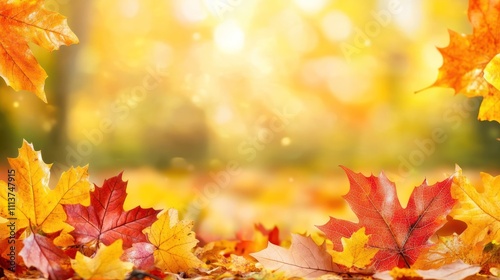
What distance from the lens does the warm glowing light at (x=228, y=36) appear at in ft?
9.75

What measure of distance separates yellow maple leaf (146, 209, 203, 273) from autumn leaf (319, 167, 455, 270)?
0.59 ft

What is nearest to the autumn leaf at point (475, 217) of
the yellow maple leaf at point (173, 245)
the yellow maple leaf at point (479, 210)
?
the yellow maple leaf at point (479, 210)

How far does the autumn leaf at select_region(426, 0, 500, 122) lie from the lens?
30.4 inches

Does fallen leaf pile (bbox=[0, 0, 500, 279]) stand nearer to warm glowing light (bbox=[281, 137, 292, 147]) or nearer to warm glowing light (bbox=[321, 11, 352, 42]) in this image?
warm glowing light (bbox=[281, 137, 292, 147])

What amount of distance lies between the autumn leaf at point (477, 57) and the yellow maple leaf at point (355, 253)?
25 centimetres

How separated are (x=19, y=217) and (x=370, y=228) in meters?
0.45

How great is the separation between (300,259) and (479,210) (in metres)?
0.25

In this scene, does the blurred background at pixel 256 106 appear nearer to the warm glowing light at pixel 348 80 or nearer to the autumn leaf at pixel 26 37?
the warm glowing light at pixel 348 80

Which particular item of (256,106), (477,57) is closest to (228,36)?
(256,106)

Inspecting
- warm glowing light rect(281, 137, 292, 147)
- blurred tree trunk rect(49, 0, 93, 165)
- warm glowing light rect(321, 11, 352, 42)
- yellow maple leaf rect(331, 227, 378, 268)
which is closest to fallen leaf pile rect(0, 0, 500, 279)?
yellow maple leaf rect(331, 227, 378, 268)

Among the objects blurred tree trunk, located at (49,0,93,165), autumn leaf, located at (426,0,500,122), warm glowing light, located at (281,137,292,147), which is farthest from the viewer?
warm glowing light, located at (281,137,292,147)

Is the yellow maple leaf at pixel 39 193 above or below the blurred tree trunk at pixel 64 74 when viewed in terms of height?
below

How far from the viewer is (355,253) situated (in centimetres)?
67

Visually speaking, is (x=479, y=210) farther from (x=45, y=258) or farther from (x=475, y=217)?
(x=45, y=258)
